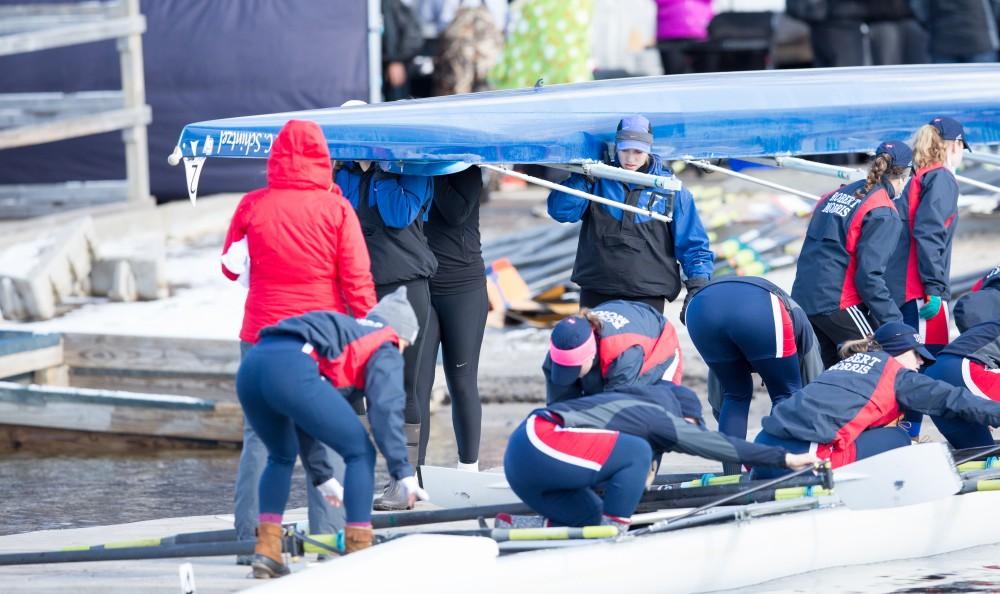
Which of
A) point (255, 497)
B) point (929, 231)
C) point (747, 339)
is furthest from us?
point (929, 231)

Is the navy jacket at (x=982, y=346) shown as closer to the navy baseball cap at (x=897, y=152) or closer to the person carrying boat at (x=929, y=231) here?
the person carrying boat at (x=929, y=231)

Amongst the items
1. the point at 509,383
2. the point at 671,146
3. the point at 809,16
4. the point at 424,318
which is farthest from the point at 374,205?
the point at 809,16

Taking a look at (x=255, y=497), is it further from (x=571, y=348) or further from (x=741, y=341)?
(x=741, y=341)

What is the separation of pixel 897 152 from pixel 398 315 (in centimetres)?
264

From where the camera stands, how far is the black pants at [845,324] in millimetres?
7043

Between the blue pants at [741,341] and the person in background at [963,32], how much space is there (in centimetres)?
703

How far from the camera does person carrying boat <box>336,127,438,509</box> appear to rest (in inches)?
261

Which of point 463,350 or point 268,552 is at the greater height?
point 463,350

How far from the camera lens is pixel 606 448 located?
565 cm

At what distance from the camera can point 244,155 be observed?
6992 mm

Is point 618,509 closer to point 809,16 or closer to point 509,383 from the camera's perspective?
point 509,383

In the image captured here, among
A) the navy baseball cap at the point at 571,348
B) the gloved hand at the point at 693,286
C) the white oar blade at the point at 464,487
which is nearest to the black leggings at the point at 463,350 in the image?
the white oar blade at the point at 464,487

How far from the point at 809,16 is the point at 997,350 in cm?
774

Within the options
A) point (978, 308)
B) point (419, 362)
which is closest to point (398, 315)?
point (419, 362)
